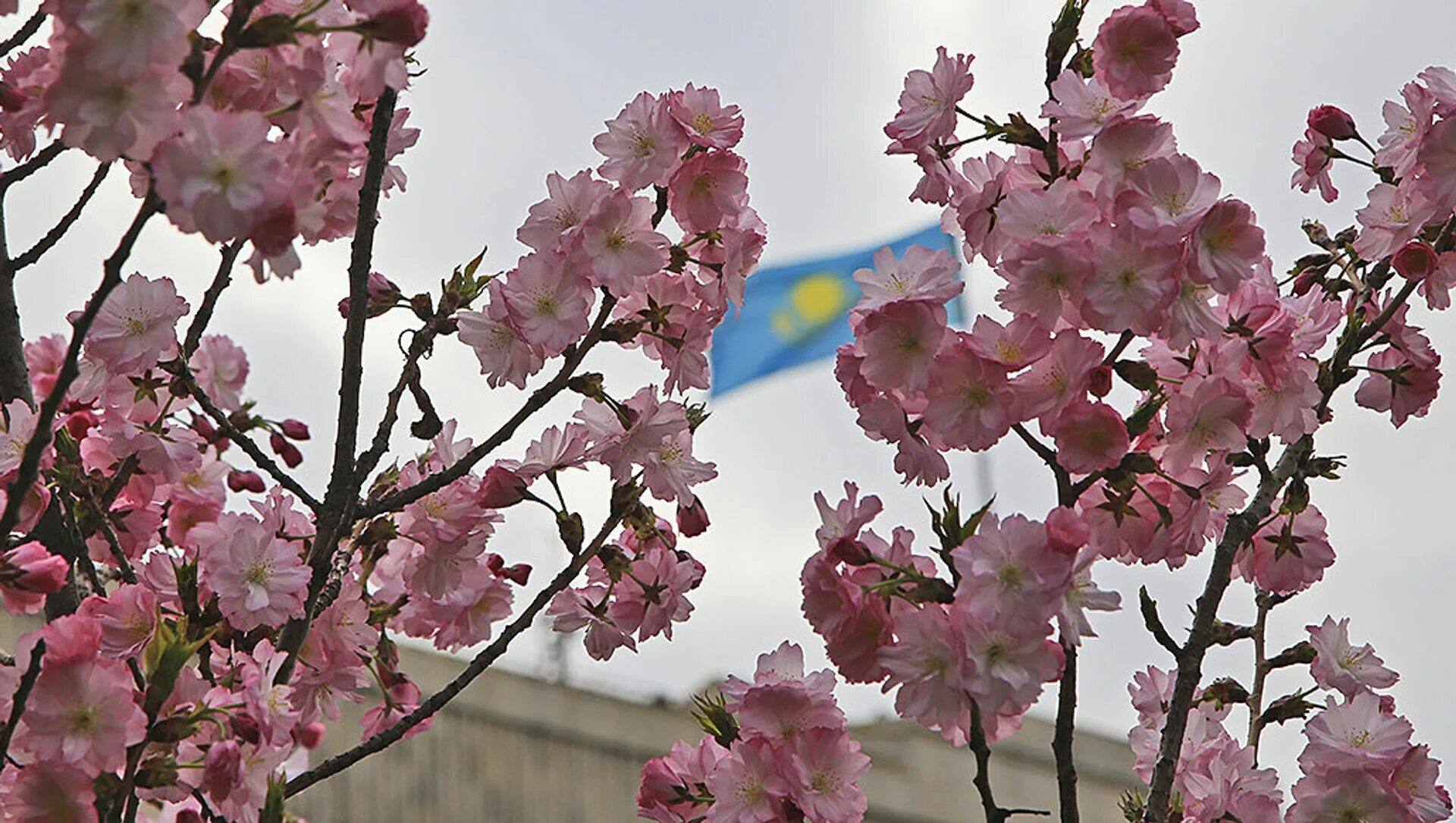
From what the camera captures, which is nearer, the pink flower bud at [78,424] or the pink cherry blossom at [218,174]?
the pink cherry blossom at [218,174]

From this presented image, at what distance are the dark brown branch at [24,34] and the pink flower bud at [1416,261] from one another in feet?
5.25

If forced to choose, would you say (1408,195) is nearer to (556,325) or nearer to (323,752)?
(556,325)

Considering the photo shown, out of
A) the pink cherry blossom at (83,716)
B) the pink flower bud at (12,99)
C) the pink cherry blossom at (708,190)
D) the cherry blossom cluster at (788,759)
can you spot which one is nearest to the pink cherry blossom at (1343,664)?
the cherry blossom cluster at (788,759)

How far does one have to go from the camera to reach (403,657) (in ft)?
35.8

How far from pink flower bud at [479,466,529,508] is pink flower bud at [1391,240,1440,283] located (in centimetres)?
104

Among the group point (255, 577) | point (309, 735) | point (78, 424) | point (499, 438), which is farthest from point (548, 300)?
point (78, 424)

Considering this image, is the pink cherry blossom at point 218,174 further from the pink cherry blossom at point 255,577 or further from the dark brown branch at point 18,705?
the pink cherry blossom at point 255,577

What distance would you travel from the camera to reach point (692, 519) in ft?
7.50

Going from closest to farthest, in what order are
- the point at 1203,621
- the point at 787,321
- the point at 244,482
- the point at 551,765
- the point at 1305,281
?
1. the point at 1203,621
2. the point at 1305,281
3. the point at 244,482
4. the point at 551,765
5. the point at 787,321

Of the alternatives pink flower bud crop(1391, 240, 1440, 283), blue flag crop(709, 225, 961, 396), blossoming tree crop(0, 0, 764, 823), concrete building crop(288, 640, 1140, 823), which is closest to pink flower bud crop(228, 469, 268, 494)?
blossoming tree crop(0, 0, 764, 823)

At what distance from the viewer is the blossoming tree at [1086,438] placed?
1711 mm

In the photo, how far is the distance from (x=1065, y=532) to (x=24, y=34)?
1.41 metres

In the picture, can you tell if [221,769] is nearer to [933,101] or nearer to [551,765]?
[933,101]

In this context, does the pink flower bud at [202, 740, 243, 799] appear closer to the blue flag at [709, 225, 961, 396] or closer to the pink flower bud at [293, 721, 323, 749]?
the pink flower bud at [293, 721, 323, 749]
